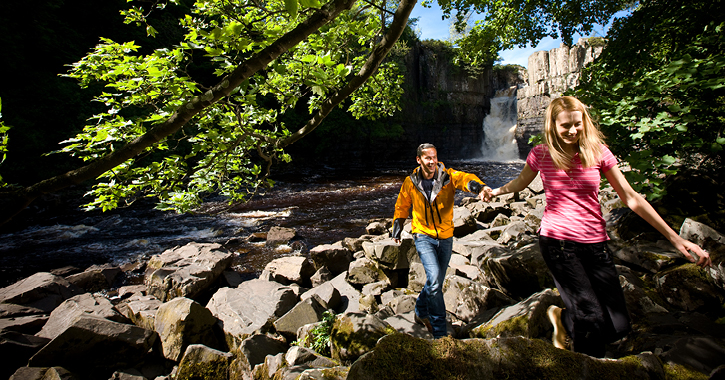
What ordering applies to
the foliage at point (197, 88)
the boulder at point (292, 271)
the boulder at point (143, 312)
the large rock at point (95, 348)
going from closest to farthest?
the foliage at point (197, 88) → the large rock at point (95, 348) → the boulder at point (143, 312) → the boulder at point (292, 271)

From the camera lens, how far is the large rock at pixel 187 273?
5.43 m

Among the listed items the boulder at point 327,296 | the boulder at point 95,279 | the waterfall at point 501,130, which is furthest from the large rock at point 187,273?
the waterfall at point 501,130

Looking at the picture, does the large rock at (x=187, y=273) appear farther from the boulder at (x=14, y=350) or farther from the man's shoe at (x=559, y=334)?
the man's shoe at (x=559, y=334)

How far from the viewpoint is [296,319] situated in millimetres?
3914

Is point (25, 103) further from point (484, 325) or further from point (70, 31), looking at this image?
point (484, 325)

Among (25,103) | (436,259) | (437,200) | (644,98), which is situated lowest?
(436,259)

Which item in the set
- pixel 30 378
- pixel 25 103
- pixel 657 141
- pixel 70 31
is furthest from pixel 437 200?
pixel 70 31

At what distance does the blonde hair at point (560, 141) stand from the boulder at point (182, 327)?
4.23 m

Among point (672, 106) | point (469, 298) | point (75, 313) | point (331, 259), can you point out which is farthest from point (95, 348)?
point (672, 106)

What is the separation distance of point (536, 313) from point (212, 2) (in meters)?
3.85

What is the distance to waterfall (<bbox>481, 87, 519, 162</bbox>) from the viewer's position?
37719 mm

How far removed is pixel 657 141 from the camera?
9.26 ft

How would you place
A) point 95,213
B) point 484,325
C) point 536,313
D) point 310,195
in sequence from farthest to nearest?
point 310,195 < point 95,213 < point 484,325 < point 536,313

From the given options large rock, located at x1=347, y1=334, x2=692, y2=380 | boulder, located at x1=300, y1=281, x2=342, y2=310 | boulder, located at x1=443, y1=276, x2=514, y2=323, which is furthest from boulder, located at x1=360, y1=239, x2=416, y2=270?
large rock, located at x1=347, y1=334, x2=692, y2=380
